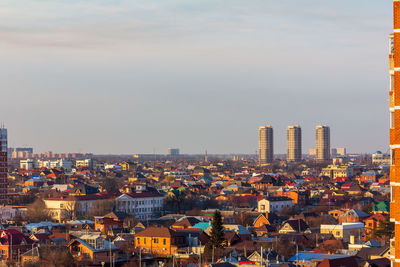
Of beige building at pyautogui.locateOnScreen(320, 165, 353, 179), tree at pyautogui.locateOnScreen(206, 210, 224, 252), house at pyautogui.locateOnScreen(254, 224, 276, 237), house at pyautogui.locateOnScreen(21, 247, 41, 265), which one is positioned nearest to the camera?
house at pyautogui.locateOnScreen(21, 247, 41, 265)

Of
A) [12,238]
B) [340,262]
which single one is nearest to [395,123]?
[340,262]

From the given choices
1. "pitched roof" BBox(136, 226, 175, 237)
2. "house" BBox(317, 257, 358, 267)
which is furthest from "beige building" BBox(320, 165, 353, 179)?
"house" BBox(317, 257, 358, 267)

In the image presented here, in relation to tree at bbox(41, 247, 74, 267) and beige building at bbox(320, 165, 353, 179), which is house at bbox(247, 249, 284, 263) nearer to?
tree at bbox(41, 247, 74, 267)

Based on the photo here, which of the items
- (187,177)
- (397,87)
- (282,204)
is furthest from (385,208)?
(187,177)

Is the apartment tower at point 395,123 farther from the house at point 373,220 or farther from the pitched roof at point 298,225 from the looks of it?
the house at point 373,220

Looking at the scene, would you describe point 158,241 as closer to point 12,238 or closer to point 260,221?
point 12,238

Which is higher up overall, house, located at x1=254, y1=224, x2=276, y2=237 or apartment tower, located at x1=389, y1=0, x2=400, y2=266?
→ apartment tower, located at x1=389, y1=0, x2=400, y2=266
